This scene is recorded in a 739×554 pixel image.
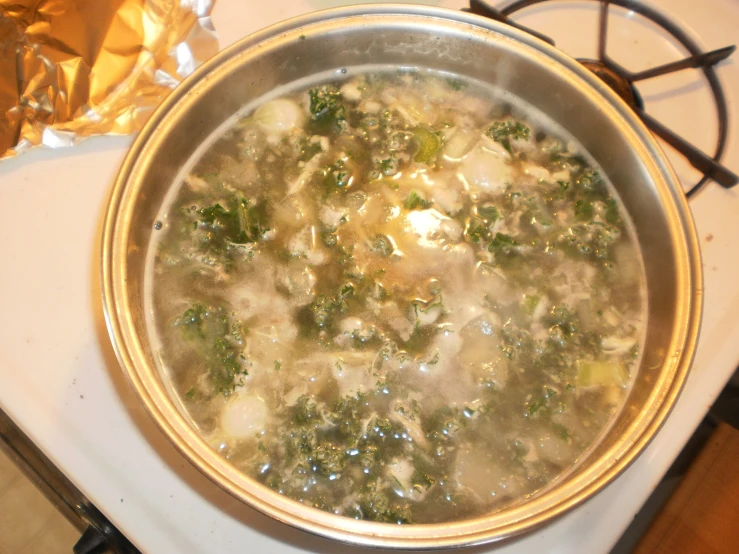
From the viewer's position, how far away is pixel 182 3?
1543 millimetres

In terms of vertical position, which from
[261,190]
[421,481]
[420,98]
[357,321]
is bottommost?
[421,481]

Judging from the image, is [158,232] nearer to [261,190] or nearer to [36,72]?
[261,190]

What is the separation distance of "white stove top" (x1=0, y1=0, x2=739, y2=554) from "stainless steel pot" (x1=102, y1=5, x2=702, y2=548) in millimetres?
128

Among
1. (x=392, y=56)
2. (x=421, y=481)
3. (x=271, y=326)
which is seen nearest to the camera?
(x=421, y=481)

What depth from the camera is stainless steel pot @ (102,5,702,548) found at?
966mm

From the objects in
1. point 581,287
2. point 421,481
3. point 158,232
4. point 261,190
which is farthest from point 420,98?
point 421,481

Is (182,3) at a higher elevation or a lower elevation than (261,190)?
higher

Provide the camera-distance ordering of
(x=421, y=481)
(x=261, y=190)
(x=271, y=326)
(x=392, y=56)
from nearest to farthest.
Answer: (x=421, y=481) < (x=271, y=326) < (x=261, y=190) < (x=392, y=56)

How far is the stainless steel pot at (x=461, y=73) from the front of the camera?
97 cm

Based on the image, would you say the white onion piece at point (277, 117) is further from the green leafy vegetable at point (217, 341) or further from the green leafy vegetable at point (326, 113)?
the green leafy vegetable at point (217, 341)

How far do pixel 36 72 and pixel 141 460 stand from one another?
1.02m

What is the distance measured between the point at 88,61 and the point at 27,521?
137cm

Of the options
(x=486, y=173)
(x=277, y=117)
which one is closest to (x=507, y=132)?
(x=486, y=173)

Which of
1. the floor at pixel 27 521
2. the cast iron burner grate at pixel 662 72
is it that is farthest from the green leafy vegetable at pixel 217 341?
the cast iron burner grate at pixel 662 72
